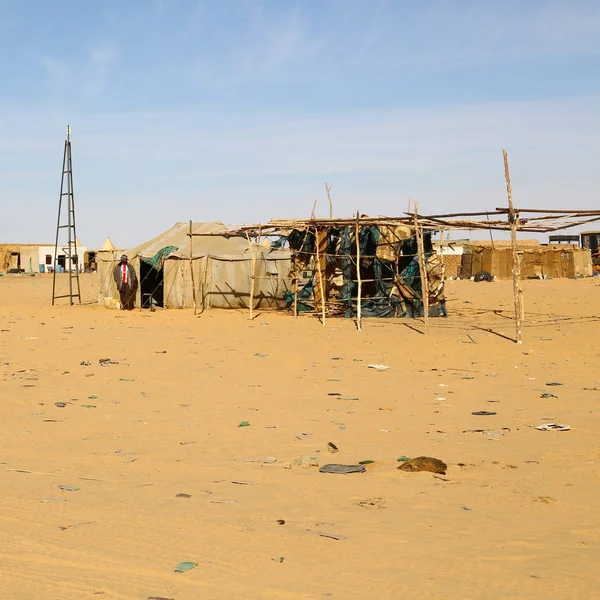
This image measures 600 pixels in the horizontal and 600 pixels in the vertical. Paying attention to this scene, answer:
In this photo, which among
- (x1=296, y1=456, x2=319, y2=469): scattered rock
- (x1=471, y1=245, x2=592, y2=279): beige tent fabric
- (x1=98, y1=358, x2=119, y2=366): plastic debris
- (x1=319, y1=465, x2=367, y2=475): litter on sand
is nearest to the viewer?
(x1=319, y1=465, x2=367, y2=475): litter on sand

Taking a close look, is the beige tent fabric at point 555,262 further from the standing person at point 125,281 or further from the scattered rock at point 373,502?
the scattered rock at point 373,502

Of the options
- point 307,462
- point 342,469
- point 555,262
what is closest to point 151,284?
point 307,462

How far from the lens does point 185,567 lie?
12.1ft

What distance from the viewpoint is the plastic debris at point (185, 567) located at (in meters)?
3.66

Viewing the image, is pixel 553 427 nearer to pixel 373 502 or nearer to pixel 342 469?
pixel 342 469

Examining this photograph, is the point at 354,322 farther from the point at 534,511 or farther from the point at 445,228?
the point at 534,511

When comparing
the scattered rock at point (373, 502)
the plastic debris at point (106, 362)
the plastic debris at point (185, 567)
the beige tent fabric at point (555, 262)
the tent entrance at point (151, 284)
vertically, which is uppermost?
the beige tent fabric at point (555, 262)

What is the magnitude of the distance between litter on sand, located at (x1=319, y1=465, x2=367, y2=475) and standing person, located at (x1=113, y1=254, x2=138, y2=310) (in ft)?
58.4

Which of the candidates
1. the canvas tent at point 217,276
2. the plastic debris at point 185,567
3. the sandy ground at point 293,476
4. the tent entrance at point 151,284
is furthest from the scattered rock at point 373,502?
the tent entrance at point 151,284

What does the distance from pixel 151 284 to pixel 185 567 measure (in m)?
21.3

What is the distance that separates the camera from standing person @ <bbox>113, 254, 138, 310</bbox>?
74.8 feet

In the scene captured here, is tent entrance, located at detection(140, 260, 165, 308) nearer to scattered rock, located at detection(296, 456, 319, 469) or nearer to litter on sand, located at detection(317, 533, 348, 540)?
scattered rock, located at detection(296, 456, 319, 469)

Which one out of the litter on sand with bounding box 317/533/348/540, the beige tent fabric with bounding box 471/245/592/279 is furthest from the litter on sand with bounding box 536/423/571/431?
the beige tent fabric with bounding box 471/245/592/279

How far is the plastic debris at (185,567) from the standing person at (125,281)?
19585mm
